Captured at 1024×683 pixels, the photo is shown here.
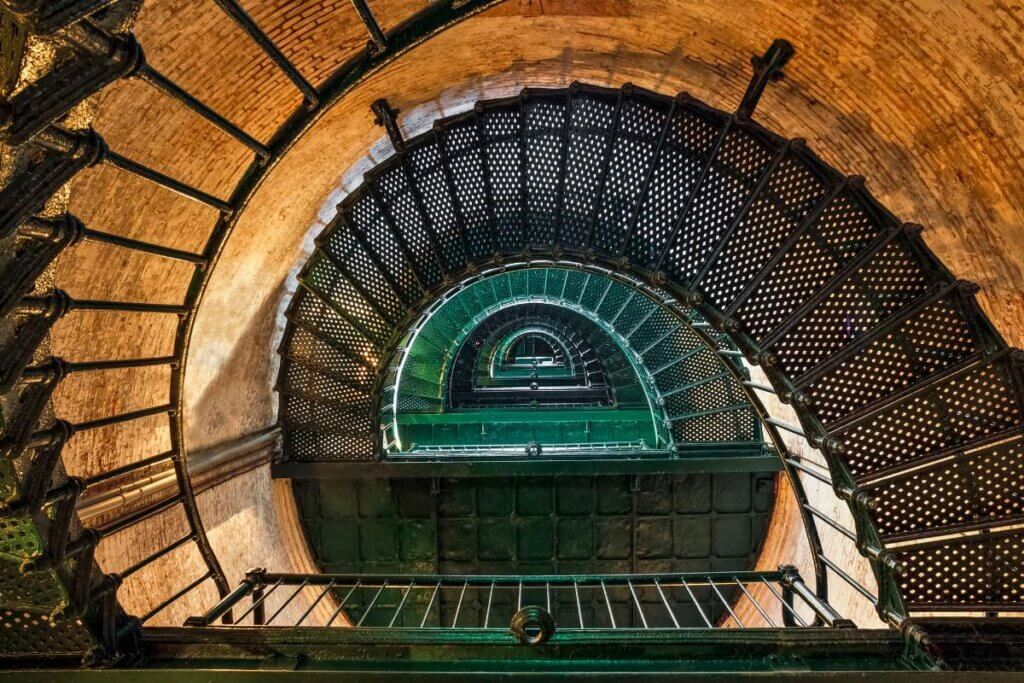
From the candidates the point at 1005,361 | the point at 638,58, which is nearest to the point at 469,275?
the point at 638,58

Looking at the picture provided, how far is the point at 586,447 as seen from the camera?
739 cm

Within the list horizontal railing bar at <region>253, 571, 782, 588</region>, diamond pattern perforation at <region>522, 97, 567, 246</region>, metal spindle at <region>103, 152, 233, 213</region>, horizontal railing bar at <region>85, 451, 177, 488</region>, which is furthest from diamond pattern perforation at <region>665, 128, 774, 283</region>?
horizontal railing bar at <region>85, 451, 177, 488</region>

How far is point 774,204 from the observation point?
4047mm

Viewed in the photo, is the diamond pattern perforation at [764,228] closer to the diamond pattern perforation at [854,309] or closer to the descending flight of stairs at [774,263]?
the descending flight of stairs at [774,263]

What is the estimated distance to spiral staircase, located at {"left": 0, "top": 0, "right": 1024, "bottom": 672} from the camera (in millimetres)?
2428

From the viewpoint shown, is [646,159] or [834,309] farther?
[646,159]

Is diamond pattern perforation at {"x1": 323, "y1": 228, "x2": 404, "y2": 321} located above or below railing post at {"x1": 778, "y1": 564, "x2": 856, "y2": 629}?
above

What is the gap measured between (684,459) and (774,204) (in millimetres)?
3746

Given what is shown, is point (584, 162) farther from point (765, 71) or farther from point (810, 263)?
point (810, 263)

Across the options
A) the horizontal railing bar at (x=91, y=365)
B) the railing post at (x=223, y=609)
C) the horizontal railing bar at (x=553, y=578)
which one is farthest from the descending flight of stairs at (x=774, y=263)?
the railing post at (x=223, y=609)

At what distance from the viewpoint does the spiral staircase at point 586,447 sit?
7.97 feet

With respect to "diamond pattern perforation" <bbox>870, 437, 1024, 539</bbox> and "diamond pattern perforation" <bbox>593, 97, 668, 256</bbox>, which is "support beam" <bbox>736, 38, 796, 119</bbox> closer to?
"diamond pattern perforation" <bbox>593, 97, 668, 256</bbox>

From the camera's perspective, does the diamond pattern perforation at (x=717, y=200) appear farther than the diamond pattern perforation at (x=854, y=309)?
Yes

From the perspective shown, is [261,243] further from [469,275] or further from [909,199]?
[909,199]
